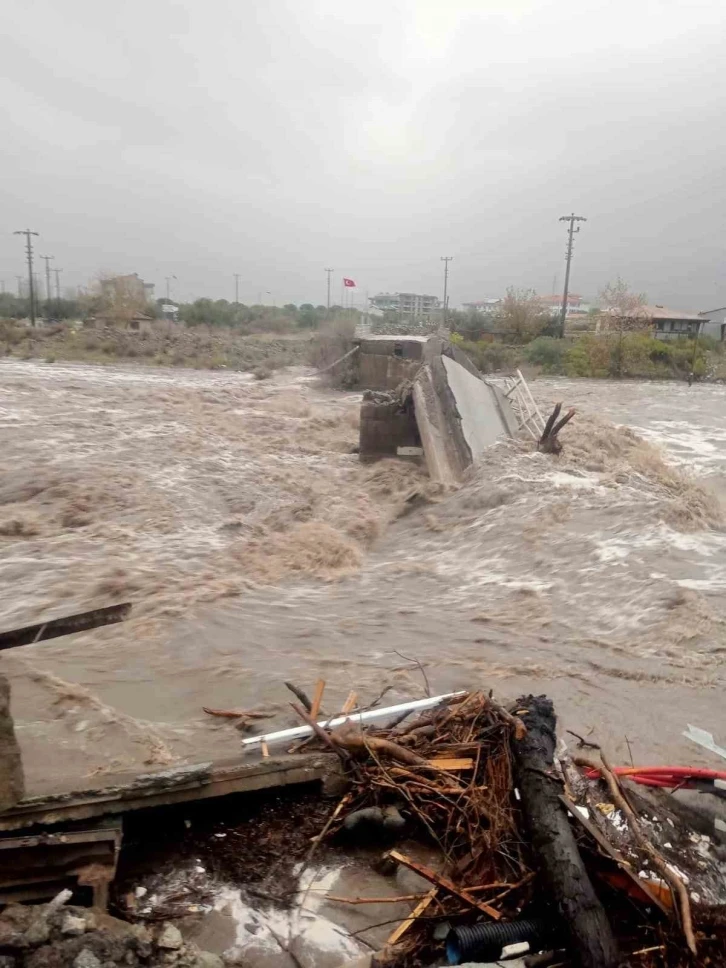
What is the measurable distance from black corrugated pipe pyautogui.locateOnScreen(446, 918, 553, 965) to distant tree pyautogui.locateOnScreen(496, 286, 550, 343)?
44.7 m

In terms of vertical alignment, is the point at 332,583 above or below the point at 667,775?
below

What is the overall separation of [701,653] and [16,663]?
18.5 feet

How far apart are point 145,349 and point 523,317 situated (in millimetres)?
22195

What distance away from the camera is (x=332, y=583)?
842 centimetres

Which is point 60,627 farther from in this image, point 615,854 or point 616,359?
point 616,359

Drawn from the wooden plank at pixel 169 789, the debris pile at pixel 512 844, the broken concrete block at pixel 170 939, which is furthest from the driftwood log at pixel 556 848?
the broken concrete block at pixel 170 939

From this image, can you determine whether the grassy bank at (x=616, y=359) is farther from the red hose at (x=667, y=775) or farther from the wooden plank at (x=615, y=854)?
the wooden plank at (x=615, y=854)

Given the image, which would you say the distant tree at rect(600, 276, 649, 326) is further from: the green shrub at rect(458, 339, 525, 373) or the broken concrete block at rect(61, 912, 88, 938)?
the broken concrete block at rect(61, 912, 88, 938)

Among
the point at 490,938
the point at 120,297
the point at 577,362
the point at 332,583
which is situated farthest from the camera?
the point at 120,297

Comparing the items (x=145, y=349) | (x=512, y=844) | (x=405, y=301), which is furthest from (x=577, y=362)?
(x=405, y=301)

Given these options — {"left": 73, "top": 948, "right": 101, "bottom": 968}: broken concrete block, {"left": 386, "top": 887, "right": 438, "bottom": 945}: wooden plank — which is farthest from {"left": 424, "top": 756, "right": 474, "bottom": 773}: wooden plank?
{"left": 73, "top": 948, "right": 101, "bottom": 968}: broken concrete block

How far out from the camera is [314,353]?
114 feet

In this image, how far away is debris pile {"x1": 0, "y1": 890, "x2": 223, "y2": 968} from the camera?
7.93ft

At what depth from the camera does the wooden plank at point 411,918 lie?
9.93 ft
